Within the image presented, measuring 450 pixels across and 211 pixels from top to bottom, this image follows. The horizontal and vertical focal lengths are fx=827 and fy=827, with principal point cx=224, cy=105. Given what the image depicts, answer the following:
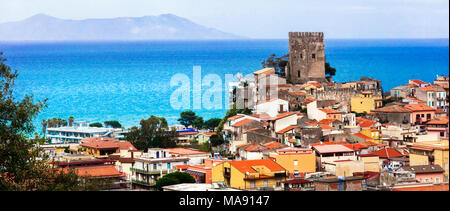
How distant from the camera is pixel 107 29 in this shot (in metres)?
72.7

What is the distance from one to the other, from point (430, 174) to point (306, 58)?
40.0 feet

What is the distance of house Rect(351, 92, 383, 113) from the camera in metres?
19.3

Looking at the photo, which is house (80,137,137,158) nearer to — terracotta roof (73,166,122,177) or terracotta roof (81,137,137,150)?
terracotta roof (81,137,137,150)

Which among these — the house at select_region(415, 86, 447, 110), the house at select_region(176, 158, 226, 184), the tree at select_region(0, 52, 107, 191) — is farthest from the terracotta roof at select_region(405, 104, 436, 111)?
the tree at select_region(0, 52, 107, 191)

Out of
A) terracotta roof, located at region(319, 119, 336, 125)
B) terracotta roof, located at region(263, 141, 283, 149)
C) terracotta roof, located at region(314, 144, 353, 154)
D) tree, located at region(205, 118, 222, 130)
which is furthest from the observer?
tree, located at region(205, 118, 222, 130)

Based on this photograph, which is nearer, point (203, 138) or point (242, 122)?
point (242, 122)

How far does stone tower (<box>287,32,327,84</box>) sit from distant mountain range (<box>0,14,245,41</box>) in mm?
27202

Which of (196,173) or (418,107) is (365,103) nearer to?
(418,107)

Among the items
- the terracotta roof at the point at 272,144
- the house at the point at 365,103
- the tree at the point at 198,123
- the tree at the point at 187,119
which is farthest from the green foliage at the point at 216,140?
the tree at the point at 187,119

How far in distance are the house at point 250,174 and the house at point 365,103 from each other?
6.99 m

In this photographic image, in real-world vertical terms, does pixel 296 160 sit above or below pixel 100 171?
above

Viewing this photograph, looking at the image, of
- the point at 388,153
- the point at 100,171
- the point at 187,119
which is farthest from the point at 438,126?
the point at 187,119
